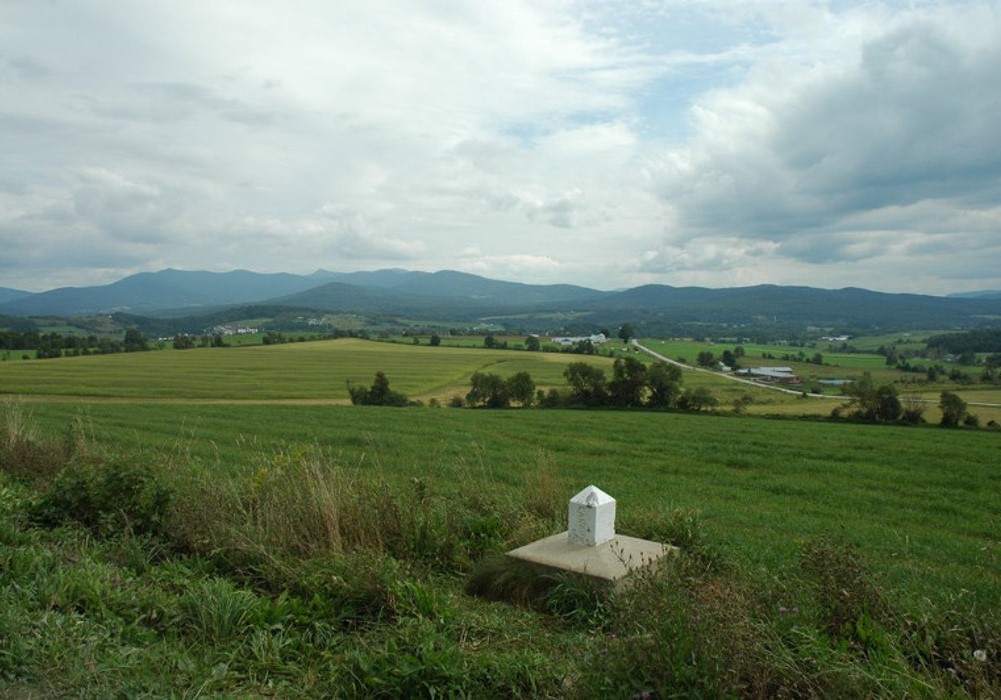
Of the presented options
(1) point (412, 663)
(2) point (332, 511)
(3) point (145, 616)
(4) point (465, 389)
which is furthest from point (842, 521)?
(4) point (465, 389)

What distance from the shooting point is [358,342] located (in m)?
107

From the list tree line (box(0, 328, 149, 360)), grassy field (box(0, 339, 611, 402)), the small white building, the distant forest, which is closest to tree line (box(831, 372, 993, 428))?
grassy field (box(0, 339, 611, 402))

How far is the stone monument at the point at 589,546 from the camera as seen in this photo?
18.8 ft

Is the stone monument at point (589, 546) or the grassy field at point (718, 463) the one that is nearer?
the stone monument at point (589, 546)

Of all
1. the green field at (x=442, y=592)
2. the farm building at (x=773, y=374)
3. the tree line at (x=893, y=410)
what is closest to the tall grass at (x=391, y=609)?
the green field at (x=442, y=592)

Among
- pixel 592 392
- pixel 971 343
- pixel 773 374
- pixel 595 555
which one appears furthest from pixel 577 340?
pixel 595 555

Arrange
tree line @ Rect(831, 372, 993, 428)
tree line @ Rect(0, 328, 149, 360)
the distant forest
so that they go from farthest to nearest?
the distant forest → tree line @ Rect(0, 328, 149, 360) → tree line @ Rect(831, 372, 993, 428)

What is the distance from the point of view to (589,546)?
6145 mm

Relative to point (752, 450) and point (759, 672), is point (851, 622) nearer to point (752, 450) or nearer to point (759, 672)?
point (759, 672)

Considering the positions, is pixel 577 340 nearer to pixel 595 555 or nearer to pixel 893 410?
pixel 893 410

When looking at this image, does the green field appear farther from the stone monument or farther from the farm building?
the farm building

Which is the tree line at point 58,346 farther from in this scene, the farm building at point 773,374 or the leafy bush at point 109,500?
the leafy bush at point 109,500

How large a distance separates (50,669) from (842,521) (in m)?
11.1

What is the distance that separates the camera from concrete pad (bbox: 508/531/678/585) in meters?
5.50
